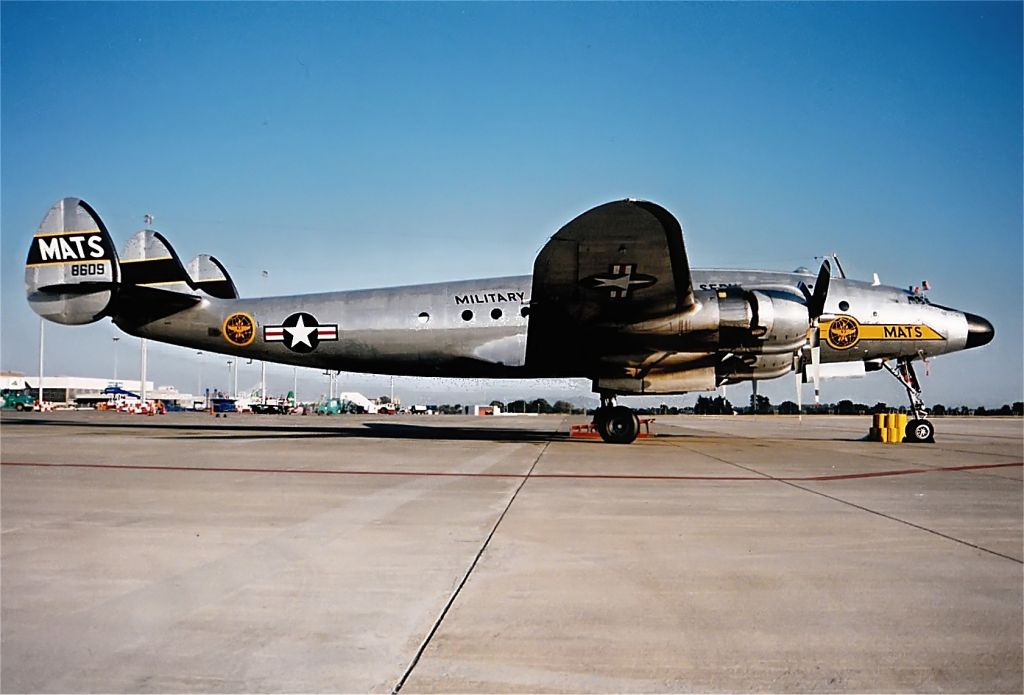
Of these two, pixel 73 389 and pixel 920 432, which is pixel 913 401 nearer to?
pixel 920 432

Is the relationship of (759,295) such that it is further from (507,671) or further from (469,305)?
(507,671)

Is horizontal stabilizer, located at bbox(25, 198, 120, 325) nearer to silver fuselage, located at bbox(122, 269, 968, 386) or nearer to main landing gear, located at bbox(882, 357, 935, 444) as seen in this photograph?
silver fuselage, located at bbox(122, 269, 968, 386)

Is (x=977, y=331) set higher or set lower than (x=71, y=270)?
lower

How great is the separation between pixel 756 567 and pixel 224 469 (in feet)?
27.1

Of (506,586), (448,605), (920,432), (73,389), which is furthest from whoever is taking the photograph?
(73,389)

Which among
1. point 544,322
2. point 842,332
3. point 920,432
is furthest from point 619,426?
point 920,432

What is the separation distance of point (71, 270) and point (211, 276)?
12.3ft

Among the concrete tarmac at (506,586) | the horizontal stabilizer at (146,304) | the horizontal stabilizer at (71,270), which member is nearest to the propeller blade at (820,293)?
the concrete tarmac at (506,586)

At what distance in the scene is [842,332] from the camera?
59.6ft

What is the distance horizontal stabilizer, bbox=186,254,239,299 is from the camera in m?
21.7

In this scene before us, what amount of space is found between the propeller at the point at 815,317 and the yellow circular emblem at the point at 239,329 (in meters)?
13.5

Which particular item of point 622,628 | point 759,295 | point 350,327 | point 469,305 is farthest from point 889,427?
point 622,628

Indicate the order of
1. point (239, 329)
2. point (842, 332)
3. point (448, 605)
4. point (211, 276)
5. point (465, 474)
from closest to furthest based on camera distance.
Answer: point (448, 605)
point (465, 474)
point (842, 332)
point (239, 329)
point (211, 276)

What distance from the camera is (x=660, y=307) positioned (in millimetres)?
15195
